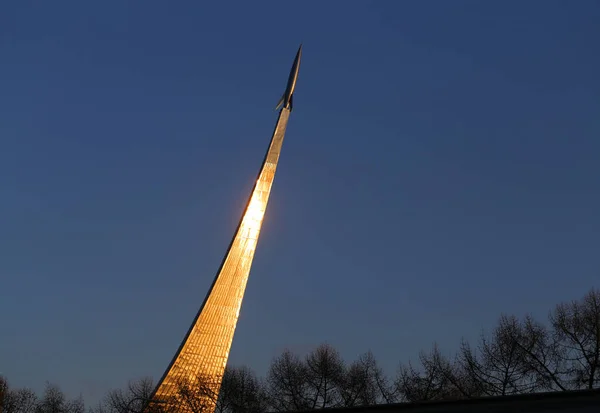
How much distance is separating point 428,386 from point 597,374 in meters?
7.39

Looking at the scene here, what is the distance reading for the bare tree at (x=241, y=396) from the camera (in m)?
36.5

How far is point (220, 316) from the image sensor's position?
28.6 metres

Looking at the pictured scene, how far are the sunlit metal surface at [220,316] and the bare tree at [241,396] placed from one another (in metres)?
7.78

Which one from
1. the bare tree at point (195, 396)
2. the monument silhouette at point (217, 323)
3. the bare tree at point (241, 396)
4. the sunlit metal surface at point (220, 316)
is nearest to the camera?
the bare tree at point (195, 396)

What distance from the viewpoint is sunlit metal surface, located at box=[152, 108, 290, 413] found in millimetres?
27562

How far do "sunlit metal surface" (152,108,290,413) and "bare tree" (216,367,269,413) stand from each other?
25.5ft

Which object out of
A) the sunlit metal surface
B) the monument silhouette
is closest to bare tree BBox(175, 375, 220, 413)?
the monument silhouette

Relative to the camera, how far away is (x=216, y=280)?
29.0 m

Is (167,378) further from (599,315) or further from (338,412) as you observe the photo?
(599,315)

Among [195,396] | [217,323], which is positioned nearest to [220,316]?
[217,323]

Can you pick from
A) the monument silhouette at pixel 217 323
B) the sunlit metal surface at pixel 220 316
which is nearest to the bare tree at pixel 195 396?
the monument silhouette at pixel 217 323

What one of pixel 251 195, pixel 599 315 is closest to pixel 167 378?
pixel 251 195

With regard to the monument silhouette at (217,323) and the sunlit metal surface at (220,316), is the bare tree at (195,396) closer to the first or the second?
the monument silhouette at (217,323)

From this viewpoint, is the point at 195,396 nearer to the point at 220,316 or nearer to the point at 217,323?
the point at 217,323
